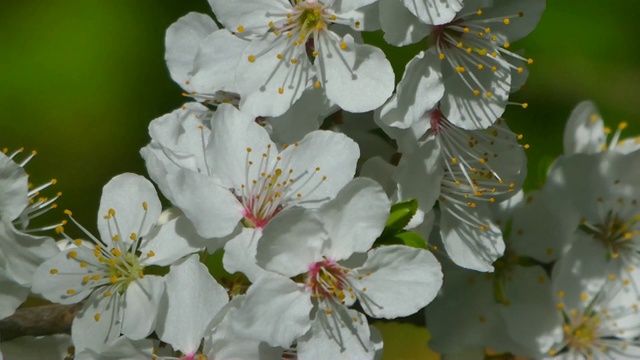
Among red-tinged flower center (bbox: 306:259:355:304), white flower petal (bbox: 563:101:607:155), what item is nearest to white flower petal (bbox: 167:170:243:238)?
red-tinged flower center (bbox: 306:259:355:304)

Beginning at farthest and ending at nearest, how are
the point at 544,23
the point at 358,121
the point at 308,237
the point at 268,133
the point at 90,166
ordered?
the point at 544,23, the point at 90,166, the point at 358,121, the point at 268,133, the point at 308,237

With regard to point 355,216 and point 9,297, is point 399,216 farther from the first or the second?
point 9,297

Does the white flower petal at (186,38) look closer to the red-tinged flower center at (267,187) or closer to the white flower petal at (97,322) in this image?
the red-tinged flower center at (267,187)

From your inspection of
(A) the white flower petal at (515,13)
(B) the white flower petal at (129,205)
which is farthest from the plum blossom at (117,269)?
(A) the white flower petal at (515,13)

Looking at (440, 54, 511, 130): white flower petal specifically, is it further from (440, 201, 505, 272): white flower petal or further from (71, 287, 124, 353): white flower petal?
(71, 287, 124, 353): white flower petal

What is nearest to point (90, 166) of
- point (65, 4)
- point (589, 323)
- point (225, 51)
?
point (65, 4)

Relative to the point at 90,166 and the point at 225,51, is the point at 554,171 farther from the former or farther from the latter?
the point at 90,166
